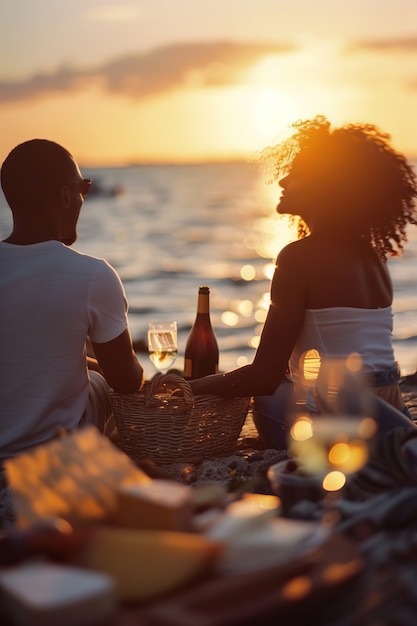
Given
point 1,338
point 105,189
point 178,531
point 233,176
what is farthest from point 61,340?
point 233,176

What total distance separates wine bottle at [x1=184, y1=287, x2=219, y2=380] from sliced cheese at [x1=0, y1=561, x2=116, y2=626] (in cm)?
381

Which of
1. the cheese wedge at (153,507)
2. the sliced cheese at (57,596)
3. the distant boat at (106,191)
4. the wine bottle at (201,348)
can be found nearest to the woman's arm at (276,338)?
the wine bottle at (201,348)

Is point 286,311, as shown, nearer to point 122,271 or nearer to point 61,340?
point 61,340

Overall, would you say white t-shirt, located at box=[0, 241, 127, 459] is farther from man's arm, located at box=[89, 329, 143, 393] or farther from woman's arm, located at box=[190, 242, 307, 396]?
woman's arm, located at box=[190, 242, 307, 396]

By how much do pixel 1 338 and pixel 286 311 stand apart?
1.37 meters

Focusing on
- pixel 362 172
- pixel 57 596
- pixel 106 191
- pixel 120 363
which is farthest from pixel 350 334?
pixel 106 191

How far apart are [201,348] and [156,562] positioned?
12.7ft

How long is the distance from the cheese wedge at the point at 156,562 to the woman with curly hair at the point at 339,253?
2.77 m

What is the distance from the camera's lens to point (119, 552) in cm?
192

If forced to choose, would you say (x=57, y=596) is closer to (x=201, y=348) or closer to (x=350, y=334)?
(x=350, y=334)

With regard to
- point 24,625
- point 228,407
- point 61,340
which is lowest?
point 228,407

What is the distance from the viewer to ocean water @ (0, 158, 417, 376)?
16516 mm

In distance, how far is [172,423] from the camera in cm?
507

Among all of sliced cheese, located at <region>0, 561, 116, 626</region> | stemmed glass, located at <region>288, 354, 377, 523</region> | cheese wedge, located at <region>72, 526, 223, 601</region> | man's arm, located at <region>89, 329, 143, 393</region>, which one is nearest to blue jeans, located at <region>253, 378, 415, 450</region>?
man's arm, located at <region>89, 329, 143, 393</region>
